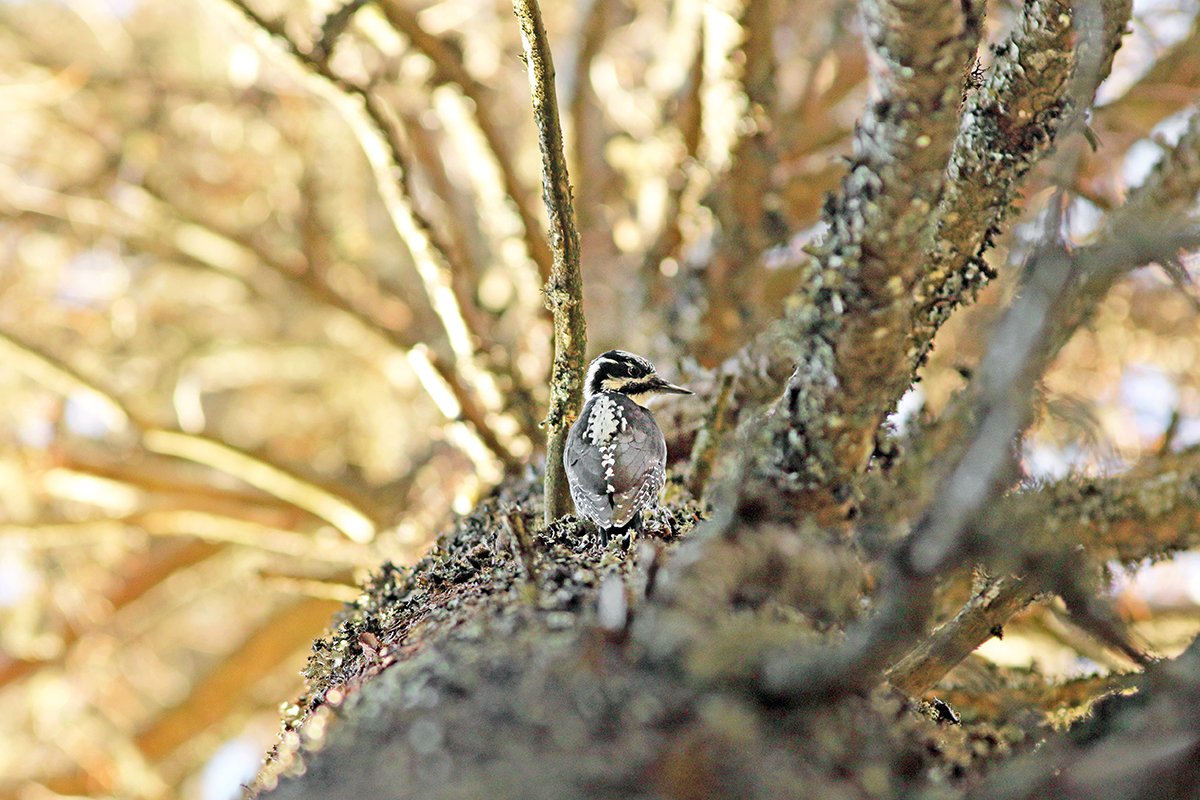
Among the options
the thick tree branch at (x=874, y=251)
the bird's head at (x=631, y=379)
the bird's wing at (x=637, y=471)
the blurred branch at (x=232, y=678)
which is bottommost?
the thick tree branch at (x=874, y=251)

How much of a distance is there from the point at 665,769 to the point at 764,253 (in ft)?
9.98

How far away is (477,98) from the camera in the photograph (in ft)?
12.2

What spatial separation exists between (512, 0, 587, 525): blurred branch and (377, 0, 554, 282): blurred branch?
1.58 m

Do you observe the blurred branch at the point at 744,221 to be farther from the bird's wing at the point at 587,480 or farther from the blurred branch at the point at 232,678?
the blurred branch at the point at 232,678

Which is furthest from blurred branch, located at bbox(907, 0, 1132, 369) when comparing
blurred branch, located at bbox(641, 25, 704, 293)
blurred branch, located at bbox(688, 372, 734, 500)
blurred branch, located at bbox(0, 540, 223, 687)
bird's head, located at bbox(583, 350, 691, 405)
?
blurred branch, located at bbox(0, 540, 223, 687)

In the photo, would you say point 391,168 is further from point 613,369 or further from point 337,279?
point 337,279

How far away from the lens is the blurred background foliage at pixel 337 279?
3.52 meters

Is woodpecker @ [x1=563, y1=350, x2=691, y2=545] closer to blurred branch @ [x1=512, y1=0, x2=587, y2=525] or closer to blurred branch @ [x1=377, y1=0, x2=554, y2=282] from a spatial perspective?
blurred branch @ [x1=512, y1=0, x2=587, y2=525]

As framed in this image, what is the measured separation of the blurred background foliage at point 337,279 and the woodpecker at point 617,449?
67cm

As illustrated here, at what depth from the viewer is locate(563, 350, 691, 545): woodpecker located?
1.94 metres

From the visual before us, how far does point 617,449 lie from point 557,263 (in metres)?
0.48

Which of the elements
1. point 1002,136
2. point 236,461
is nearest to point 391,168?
point 236,461

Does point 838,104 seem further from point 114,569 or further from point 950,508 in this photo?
point 114,569

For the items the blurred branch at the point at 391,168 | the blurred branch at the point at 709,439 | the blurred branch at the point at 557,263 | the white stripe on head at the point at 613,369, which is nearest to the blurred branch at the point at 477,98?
the blurred branch at the point at 391,168
